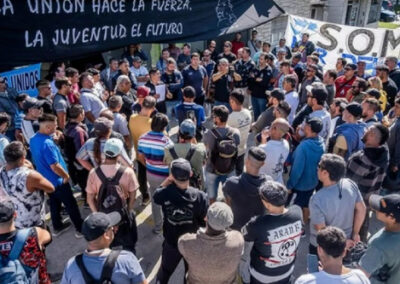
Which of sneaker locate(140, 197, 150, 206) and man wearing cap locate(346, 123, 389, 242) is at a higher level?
man wearing cap locate(346, 123, 389, 242)

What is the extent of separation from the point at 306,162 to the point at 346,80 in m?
3.63

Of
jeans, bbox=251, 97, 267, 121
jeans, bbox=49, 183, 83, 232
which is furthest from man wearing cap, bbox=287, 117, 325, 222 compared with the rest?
jeans, bbox=251, 97, 267, 121

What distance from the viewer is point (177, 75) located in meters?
6.80

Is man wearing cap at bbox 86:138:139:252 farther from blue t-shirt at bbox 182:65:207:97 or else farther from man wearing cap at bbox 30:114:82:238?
blue t-shirt at bbox 182:65:207:97

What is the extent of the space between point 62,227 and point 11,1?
118 inches

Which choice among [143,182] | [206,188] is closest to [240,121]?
[206,188]

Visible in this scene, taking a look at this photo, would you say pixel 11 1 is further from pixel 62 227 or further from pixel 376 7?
pixel 376 7

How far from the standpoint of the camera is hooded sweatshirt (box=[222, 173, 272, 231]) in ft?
10.2

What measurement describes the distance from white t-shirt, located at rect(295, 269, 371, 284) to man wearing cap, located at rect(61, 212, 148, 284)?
43.4 inches

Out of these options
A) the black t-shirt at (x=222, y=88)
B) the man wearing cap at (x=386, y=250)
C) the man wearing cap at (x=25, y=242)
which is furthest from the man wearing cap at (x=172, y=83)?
the man wearing cap at (x=386, y=250)

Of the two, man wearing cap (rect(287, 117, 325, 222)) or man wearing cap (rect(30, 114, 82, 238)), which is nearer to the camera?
man wearing cap (rect(30, 114, 82, 238))

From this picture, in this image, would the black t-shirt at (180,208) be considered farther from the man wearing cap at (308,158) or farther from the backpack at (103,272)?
the man wearing cap at (308,158)

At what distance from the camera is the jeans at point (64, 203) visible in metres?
4.09

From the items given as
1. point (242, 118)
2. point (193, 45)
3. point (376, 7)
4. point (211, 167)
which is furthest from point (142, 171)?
point (376, 7)
